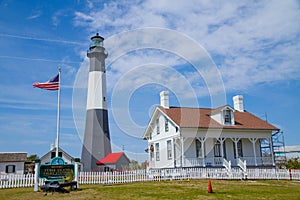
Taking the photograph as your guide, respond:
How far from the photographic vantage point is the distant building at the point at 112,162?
108 ft

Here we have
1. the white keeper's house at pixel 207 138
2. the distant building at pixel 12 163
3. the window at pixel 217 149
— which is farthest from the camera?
the distant building at pixel 12 163

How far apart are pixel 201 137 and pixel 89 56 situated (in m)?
16.9

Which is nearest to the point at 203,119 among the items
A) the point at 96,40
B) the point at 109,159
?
the point at 109,159

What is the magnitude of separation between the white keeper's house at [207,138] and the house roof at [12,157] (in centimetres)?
1691

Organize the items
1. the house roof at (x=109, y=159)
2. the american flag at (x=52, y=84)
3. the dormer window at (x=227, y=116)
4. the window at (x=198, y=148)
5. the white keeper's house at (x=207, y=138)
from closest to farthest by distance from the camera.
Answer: the american flag at (x=52, y=84) < the white keeper's house at (x=207, y=138) < the window at (x=198, y=148) < the dormer window at (x=227, y=116) < the house roof at (x=109, y=159)

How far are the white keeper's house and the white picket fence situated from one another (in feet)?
5.48

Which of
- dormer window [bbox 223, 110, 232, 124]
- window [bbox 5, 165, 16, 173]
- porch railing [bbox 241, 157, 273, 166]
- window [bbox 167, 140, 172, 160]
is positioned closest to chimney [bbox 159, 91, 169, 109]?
window [bbox 167, 140, 172, 160]

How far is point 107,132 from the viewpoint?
32.7m

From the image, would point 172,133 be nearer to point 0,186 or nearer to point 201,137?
point 201,137

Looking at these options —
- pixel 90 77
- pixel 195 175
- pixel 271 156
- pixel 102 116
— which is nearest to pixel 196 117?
pixel 195 175

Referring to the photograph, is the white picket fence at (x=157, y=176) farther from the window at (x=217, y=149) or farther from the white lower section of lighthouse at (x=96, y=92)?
the white lower section of lighthouse at (x=96, y=92)

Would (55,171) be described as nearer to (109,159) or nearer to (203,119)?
(203,119)

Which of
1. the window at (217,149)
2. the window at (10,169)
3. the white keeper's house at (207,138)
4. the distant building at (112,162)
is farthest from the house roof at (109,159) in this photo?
the window at (217,149)

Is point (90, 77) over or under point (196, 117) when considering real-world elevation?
over
